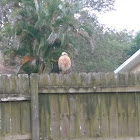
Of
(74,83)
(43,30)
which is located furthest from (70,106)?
(43,30)

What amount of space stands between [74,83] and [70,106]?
32cm

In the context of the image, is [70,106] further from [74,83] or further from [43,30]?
[43,30]

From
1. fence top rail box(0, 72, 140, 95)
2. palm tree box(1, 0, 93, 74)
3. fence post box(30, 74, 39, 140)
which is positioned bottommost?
fence post box(30, 74, 39, 140)

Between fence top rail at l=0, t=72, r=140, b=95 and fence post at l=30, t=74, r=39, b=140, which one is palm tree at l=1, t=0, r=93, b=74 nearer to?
fence top rail at l=0, t=72, r=140, b=95

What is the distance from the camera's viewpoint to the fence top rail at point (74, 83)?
3781mm

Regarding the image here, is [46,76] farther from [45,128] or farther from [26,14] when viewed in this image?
[26,14]

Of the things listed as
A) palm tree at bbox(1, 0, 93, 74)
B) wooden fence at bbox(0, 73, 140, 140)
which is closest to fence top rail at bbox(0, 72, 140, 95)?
wooden fence at bbox(0, 73, 140, 140)

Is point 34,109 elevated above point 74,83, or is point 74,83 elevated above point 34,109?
point 74,83

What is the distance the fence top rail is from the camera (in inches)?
149

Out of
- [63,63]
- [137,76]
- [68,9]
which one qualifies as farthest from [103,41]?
[137,76]

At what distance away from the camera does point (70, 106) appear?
154 inches

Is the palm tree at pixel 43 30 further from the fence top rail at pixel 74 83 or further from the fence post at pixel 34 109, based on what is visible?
the fence post at pixel 34 109

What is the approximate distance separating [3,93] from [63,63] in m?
5.46

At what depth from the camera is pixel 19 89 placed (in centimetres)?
379
